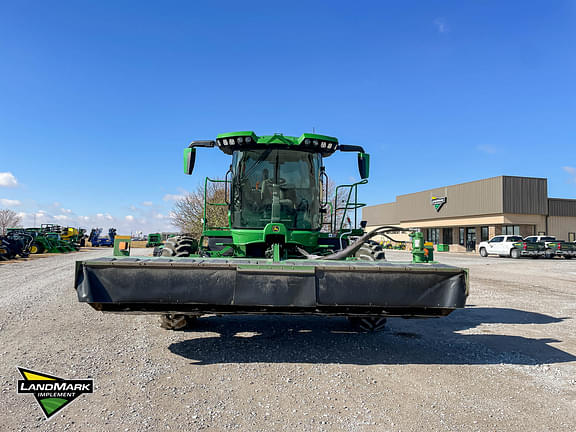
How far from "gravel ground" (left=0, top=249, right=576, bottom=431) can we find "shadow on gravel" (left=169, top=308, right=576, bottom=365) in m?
0.02

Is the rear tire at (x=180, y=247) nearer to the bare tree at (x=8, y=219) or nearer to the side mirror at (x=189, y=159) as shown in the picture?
the side mirror at (x=189, y=159)

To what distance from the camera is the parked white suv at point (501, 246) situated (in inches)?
1083

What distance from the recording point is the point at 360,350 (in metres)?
4.89

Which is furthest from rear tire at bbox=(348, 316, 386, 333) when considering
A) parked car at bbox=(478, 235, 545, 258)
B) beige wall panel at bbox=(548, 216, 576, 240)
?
beige wall panel at bbox=(548, 216, 576, 240)

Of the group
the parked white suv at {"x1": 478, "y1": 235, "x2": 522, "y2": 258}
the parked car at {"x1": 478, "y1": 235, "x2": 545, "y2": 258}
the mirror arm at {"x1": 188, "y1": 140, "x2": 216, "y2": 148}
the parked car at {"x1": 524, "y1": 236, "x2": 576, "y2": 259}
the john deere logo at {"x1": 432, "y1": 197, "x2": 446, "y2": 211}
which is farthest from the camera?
the john deere logo at {"x1": 432, "y1": 197, "x2": 446, "y2": 211}

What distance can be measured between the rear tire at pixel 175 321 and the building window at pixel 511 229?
37701mm

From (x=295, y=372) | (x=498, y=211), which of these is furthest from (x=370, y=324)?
(x=498, y=211)

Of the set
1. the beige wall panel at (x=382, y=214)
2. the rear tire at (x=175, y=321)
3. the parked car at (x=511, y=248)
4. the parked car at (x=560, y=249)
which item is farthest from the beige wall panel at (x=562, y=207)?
→ the rear tire at (x=175, y=321)

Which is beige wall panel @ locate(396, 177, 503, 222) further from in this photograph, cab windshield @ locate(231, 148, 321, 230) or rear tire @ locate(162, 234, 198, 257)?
rear tire @ locate(162, 234, 198, 257)

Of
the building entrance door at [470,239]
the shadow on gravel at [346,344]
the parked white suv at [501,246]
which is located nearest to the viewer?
the shadow on gravel at [346,344]

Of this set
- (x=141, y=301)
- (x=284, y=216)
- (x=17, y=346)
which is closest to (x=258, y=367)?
(x=141, y=301)

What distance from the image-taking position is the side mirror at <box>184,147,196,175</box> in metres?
6.21

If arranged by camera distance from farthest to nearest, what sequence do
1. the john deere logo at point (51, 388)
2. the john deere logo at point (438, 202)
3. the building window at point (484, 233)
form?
the john deere logo at point (438, 202)
the building window at point (484, 233)
the john deere logo at point (51, 388)

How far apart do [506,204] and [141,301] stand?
3768 cm
